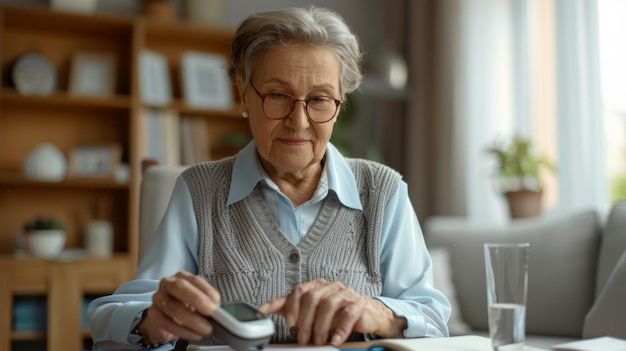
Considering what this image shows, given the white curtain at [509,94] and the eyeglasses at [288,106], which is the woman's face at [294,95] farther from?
the white curtain at [509,94]

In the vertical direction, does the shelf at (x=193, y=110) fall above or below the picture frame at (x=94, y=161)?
above

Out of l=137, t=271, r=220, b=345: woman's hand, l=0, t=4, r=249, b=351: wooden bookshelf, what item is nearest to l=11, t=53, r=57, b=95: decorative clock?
l=0, t=4, r=249, b=351: wooden bookshelf

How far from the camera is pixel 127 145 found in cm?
379

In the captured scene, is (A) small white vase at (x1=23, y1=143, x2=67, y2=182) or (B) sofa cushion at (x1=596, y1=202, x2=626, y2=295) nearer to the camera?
(B) sofa cushion at (x1=596, y1=202, x2=626, y2=295)

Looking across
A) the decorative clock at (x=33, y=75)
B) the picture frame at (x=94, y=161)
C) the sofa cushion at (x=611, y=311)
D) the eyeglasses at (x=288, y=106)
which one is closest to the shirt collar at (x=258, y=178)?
the eyeglasses at (x=288, y=106)

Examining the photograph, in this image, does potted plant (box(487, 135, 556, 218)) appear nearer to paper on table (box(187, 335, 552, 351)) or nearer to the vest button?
the vest button

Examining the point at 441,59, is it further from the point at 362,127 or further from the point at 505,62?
the point at 362,127

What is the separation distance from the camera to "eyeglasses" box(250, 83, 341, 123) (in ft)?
4.46

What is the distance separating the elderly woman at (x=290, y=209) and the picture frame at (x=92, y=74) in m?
2.47

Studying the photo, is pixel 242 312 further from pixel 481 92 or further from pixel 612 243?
pixel 481 92

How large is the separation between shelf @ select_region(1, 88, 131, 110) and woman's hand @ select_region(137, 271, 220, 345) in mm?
2679

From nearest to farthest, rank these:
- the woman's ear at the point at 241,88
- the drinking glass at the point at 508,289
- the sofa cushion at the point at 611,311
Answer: the drinking glass at the point at 508,289, the woman's ear at the point at 241,88, the sofa cushion at the point at 611,311

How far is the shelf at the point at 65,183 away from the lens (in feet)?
11.2

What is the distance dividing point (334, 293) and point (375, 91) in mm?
3082
